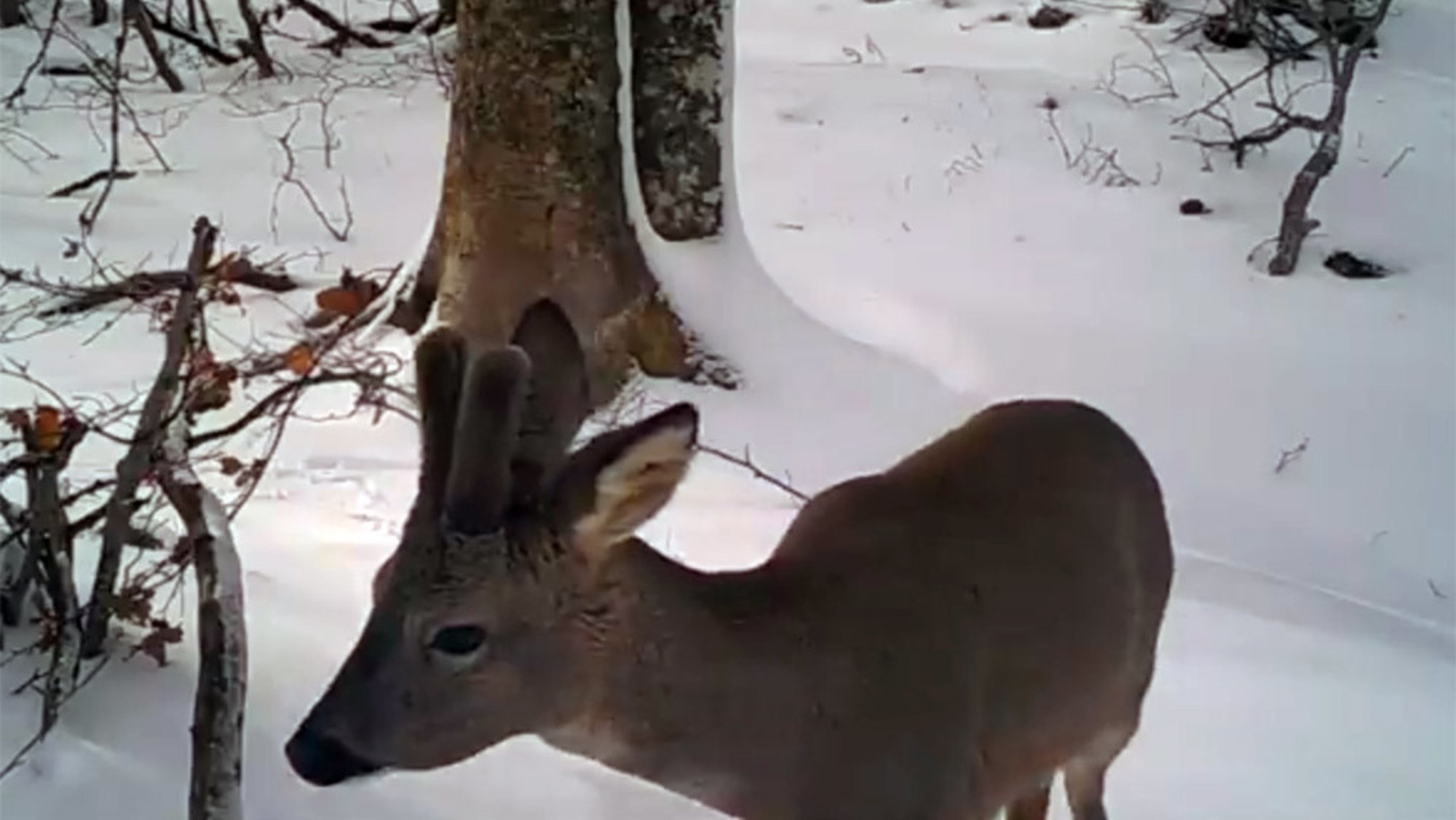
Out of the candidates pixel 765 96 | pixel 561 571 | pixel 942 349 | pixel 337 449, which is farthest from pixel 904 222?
pixel 561 571

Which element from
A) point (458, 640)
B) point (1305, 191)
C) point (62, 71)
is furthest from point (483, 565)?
point (62, 71)

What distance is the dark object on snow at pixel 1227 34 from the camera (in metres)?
9.43

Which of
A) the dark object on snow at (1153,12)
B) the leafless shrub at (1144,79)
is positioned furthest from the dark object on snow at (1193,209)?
the dark object on snow at (1153,12)

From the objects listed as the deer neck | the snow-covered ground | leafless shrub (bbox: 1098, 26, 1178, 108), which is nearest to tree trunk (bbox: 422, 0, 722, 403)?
the snow-covered ground

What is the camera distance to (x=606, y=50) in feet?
16.9

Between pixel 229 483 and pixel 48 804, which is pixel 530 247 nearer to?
pixel 229 483

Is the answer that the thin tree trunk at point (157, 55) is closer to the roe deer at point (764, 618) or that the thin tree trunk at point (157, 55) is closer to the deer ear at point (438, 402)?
the roe deer at point (764, 618)

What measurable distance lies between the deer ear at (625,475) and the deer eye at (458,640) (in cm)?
15

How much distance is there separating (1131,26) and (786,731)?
8.04m

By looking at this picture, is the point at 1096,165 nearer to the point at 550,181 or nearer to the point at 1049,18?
the point at 1049,18

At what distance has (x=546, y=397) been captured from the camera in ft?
7.02

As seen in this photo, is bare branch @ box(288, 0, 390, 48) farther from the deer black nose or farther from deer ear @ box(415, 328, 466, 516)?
the deer black nose

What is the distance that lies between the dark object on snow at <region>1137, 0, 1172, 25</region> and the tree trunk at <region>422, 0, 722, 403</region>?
5005mm

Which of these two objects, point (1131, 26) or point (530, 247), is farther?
point (1131, 26)
